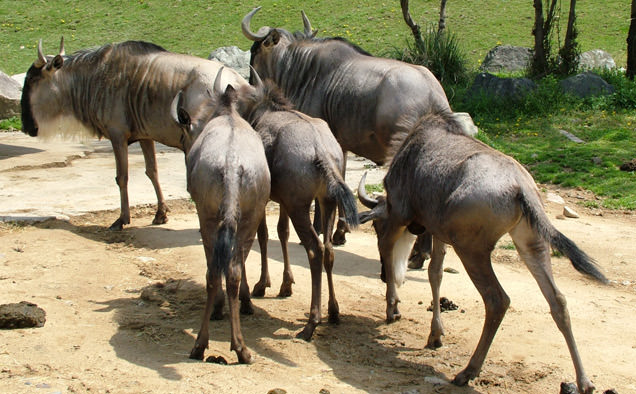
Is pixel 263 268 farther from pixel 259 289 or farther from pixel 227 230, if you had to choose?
pixel 227 230

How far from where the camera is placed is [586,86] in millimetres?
15430

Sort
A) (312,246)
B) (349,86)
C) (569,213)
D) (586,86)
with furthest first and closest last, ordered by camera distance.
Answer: (586,86)
(569,213)
(349,86)
(312,246)

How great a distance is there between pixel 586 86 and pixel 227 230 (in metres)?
12.1

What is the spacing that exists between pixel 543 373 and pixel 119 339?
3124mm

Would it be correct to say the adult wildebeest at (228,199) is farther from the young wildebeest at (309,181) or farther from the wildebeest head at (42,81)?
the wildebeest head at (42,81)

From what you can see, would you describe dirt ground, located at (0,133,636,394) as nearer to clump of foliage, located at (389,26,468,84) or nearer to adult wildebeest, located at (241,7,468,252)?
adult wildebeest, located at (241,7,468,252)

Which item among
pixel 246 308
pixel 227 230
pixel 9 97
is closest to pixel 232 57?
pixel 9 97

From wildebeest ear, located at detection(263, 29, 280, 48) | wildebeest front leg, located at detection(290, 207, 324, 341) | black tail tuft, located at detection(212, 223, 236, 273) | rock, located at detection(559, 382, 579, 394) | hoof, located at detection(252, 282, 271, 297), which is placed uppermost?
wildebeest ear, located at detection(263, 29, 280, 48)

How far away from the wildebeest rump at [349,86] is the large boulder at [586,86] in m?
7.35

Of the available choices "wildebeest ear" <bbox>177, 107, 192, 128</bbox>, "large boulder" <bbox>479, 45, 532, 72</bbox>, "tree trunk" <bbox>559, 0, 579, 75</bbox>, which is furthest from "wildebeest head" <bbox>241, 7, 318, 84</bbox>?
"large boulder" <bbox>479, 45, 532, 72</bbox>

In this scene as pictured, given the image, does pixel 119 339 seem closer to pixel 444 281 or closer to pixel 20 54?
pixel 444 281

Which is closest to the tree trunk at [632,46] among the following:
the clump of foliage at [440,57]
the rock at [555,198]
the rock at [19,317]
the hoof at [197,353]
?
the clump of foliage at [440,57]

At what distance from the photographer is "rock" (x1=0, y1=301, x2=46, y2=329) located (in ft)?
18.8

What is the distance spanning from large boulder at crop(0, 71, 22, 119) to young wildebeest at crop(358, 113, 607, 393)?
12.6 metres
